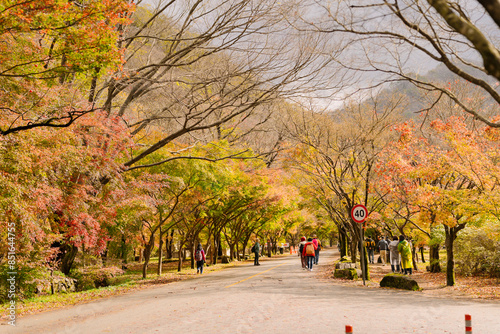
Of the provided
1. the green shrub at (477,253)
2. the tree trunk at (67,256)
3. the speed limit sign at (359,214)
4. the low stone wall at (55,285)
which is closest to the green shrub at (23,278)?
the low stone wall at (55,285)

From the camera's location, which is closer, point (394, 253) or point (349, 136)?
point (349, 136)

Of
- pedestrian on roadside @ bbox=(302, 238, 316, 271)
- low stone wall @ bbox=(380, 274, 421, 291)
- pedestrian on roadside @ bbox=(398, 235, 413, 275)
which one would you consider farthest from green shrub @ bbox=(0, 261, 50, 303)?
pedestrian on roadside @ bbox=(398, 235, 413, 275)

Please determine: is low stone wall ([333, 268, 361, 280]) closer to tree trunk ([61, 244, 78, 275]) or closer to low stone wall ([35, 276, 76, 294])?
low stone wall ([35, 276, 76, 294])

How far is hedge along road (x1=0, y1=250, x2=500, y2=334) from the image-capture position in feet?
21.6


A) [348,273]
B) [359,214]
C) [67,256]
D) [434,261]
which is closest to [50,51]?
[67,256]

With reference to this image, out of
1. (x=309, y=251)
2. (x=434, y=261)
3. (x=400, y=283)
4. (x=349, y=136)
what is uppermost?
(x=349, y=136)

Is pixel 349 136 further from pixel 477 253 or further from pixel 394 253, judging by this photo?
pixel 477 253

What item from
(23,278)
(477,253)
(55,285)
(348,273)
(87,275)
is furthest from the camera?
(87,275)

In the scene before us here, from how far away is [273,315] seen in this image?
7.68 m

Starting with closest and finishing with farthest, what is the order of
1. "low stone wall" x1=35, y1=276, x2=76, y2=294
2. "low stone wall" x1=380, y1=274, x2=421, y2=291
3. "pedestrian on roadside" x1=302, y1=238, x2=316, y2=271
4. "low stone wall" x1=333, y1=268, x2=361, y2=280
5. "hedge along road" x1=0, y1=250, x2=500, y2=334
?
"hedge along road" x1=0, y1=250, x2=500, y2=334
"low stone wall" x1=380, y1=274, x2=421, y2=291
"low stone wall" x1=35, y1=276, x2=76, y2=294
"low stone wall" x1=333, y1=268, x2=361, y2=280
"pedestrian on roadside" x1=302, y1=238, x2=316, y2=271

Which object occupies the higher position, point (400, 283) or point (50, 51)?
point (50, 51)

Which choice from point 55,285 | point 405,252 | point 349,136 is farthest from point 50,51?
point 405,252

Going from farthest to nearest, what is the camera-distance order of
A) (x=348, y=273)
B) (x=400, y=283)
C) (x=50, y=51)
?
1. (x=348, y=273)
2. (x=400, y=283)
3. (x=50, y=51)

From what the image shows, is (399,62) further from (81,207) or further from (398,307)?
(81,207)
